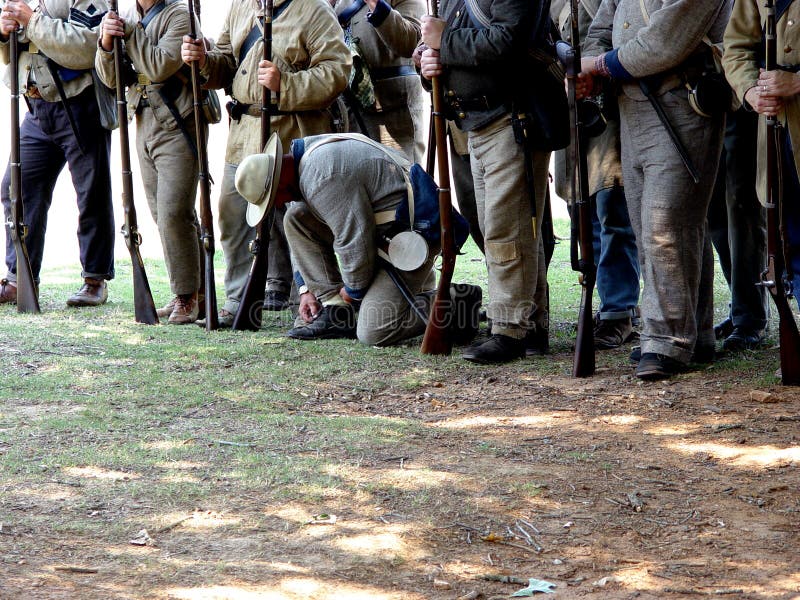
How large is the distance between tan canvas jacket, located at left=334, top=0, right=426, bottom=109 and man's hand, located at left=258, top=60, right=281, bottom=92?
3.03 feet

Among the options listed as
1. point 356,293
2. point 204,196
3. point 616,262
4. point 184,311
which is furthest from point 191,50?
point 616,262

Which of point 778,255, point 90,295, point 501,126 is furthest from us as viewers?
point 90,295

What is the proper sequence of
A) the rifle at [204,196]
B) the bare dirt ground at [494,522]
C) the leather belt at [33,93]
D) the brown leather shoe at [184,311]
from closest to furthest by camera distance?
the bare dirt ground at [494,522]
the rifle at [204,196]
the brown leather shoe at [184,311]
the leather belt at [33,93]

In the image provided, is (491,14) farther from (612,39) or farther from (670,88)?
(670,88)

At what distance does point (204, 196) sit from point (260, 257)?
606 millimetres

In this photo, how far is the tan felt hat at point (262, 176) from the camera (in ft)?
19.2

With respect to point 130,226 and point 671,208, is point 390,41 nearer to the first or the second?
point 130,226

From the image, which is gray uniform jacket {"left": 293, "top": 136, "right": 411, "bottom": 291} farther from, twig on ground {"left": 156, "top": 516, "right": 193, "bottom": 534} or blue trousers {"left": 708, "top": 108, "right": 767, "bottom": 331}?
twig on ground {"left": 156, "top": 516, "right": 193, "bottom": 534}

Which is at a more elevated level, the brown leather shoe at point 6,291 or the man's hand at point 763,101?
the man's hand at point 763,101

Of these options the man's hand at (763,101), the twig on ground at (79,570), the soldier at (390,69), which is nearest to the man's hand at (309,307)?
the soldier at (390,69)

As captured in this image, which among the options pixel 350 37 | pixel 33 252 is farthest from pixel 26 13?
pixel 350 37

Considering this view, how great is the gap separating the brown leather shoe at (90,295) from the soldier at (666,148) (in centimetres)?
411

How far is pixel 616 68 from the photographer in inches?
195

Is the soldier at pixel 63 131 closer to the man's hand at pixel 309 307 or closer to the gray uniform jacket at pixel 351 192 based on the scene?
the man's hand at pixel 309 307
